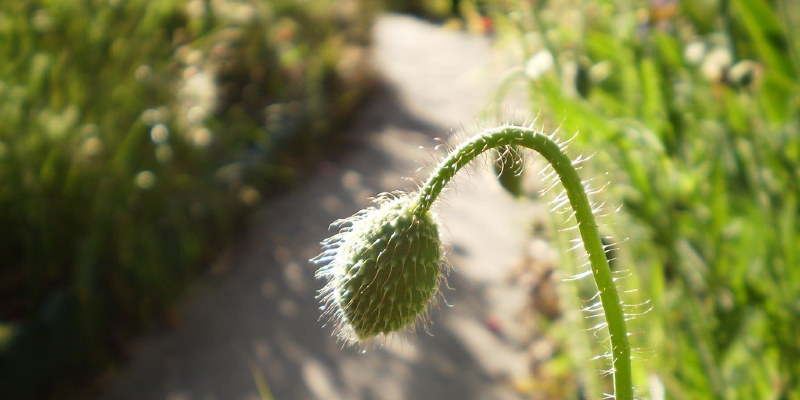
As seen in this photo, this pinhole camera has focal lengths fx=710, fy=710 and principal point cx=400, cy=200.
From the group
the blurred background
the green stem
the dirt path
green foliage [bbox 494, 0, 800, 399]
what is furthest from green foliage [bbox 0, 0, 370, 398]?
the green stem

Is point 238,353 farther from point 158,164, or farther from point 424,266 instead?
point 424,266

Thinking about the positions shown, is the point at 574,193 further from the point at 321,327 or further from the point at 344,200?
the point at 344,200

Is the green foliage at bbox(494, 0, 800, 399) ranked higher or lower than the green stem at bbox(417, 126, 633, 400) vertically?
higher

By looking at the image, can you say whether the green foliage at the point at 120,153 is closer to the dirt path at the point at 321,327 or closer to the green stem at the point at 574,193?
the dirt path at the point at 321,327

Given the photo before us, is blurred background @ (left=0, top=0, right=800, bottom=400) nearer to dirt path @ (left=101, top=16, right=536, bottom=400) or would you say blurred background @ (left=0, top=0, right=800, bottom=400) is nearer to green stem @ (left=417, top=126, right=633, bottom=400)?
dirt path @ (left=101, top=16, right=536, bottom=400)

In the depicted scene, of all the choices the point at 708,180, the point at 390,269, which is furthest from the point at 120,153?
the point at 390,269
